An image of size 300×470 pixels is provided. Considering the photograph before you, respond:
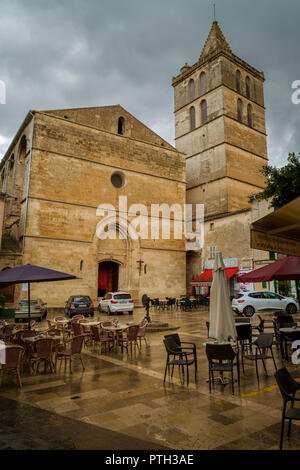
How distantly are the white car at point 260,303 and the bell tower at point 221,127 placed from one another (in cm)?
1167

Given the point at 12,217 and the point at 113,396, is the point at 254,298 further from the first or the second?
the point at 12,217

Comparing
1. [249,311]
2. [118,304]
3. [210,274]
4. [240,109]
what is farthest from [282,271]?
[240,109]

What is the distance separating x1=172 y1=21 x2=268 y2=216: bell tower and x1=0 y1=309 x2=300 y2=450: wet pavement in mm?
22939

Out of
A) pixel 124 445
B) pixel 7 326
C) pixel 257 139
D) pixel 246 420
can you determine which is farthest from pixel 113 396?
pixel 257 139

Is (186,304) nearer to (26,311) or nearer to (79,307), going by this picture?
(79,307)

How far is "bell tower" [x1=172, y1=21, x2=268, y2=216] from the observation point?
28.2 m

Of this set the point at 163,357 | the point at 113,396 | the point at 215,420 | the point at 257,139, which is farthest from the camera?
the point at 257,139

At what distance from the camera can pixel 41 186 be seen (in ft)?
63.2

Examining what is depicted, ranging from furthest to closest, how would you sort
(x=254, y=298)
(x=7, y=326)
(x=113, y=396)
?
(x=254, y=298) → (x=7, y=326) → (x=113, y=396)

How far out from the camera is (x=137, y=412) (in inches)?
155

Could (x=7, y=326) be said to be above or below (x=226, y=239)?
below

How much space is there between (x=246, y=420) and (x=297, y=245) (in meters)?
2.68

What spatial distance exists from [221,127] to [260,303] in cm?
1850

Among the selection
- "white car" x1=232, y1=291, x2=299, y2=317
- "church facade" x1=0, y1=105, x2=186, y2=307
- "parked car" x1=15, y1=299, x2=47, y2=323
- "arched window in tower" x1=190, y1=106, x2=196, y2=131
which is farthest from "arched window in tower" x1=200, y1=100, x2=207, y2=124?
"parked car" x1=15, y1=299, x2=47, y2=323
